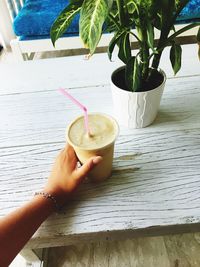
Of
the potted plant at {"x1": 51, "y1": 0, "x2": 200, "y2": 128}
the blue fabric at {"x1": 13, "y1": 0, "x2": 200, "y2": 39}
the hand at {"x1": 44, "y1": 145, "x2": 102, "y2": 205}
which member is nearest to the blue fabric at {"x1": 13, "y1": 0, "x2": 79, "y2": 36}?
the blue fabric at {"x1": 13, "y1": 0, "x2": 200, "y2": 39}

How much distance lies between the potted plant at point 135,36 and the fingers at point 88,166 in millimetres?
172

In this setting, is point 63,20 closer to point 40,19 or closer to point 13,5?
point 40,19

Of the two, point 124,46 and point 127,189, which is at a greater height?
point 124,46

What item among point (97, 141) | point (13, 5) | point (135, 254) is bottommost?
point (135, 254)

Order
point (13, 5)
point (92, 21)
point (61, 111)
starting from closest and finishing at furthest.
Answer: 1. point (92, 21)
2. point (61, 111)
3. point (13, 5)

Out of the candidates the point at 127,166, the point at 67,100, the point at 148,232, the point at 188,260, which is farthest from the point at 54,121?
the point at 188,260

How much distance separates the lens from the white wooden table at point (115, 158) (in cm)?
50

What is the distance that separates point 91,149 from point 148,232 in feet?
0.63

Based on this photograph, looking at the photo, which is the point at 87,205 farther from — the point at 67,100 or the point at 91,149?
the point at 67,100

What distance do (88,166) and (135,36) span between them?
0.28 meters

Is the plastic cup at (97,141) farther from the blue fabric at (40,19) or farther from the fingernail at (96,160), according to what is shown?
the blue fabric at (40,19)

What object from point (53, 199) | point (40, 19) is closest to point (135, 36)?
point (53, 199)

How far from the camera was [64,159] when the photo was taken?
1.85 ft

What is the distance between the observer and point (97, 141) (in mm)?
508
